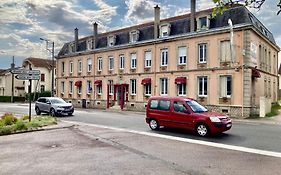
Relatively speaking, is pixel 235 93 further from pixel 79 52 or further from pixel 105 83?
pixel 79 52

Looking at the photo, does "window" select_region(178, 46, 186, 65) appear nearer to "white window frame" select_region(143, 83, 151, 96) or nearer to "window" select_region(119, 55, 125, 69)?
"white window frame" select_region(143, 83, 151, 96)

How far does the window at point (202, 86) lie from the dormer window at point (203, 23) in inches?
191

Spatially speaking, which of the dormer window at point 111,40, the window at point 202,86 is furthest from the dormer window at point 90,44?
the window at point 202,86

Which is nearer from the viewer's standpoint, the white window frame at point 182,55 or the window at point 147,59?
the white window frame at point 182,55

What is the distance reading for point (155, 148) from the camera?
972 centimetres

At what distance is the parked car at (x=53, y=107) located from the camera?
75.0 feet

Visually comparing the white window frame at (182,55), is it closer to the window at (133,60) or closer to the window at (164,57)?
the window at (164,57)

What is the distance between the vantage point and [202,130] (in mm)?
12359

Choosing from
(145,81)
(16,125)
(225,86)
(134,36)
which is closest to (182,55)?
(145,81)

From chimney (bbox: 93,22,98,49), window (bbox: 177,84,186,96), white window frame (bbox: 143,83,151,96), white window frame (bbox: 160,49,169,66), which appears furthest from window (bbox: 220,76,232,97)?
chimney (bbox: 93,22,98,49)

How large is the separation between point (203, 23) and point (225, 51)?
12.7 ft

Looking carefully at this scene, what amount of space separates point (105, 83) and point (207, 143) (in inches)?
1028

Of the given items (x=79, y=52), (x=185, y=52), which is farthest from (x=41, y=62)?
(x=185, y=52)

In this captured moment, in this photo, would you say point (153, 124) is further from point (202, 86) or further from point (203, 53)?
point (203, 53)
